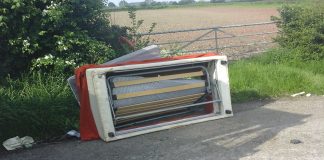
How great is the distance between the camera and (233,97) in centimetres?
827

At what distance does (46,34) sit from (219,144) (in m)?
3.73

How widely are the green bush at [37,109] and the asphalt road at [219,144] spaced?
0.38 metres

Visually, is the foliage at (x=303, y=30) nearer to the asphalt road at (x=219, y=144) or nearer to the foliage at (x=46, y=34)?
the asphalt road at (x=219, y=144)

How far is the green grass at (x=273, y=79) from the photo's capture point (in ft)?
28.4

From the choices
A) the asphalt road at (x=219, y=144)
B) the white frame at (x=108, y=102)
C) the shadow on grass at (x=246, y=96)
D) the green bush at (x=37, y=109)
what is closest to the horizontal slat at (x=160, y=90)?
the white frame at (x=108, y=102)

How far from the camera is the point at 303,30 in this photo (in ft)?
35.6

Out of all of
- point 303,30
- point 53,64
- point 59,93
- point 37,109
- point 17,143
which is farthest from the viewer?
point 303,30

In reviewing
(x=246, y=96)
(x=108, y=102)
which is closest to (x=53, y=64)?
(x=108, y=102)

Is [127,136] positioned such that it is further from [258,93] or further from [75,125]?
[258,93]

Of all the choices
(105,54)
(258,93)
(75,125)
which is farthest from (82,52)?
(258,93)

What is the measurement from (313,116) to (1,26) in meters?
5.19

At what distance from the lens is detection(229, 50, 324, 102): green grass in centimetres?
865

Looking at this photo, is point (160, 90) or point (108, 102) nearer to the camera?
point (108, 102)

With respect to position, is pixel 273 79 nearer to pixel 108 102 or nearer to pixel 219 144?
pixel 219 144
